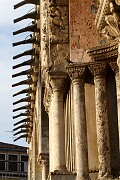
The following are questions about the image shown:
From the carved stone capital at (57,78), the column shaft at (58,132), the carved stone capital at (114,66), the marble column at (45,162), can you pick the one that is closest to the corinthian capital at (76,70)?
the carved stone capital at (114,66)

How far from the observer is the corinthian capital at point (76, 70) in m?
11.0

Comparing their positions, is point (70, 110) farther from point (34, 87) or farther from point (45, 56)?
point (34, 87)

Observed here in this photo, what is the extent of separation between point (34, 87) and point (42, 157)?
3.82 m

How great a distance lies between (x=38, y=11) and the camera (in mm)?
17156

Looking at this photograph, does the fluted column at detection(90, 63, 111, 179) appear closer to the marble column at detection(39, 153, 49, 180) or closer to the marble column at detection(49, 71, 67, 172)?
the marble column at detection(49, 71, 67, 172)

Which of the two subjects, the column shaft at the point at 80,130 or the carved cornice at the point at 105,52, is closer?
the carved cornice at the point at 105,52

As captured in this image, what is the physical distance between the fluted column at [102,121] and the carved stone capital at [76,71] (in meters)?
0.42

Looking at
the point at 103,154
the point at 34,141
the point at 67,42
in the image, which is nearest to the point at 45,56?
the point at 67,42

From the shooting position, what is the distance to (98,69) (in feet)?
34.3

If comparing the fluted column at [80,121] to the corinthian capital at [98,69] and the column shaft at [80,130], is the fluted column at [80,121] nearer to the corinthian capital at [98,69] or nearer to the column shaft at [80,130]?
the column shaft at [80,130]

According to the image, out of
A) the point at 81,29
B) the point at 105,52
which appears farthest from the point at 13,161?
the point at 105,52

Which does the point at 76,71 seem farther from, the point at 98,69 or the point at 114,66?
the point at 114,66

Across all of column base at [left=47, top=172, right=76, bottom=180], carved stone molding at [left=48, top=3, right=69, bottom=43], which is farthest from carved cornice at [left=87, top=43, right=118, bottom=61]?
carved stone molding at [left=48, top=3, right=69, bottom=43]

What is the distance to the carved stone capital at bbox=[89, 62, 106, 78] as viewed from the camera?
10.4 metres
